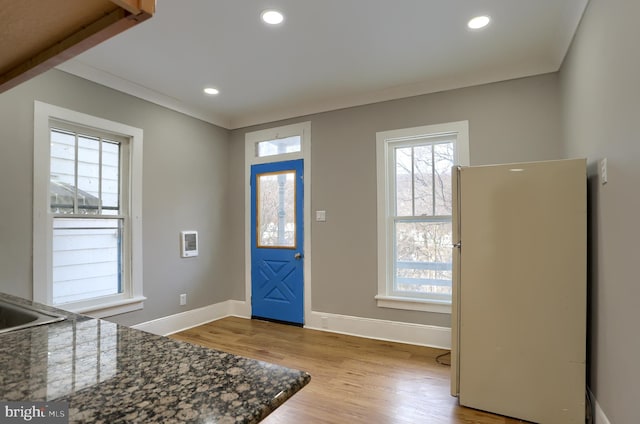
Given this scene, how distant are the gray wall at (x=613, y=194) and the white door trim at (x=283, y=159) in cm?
255

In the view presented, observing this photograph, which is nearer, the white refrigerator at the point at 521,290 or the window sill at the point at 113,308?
the white refrigerator at the point at 521,290

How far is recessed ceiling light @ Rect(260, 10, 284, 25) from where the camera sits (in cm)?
221

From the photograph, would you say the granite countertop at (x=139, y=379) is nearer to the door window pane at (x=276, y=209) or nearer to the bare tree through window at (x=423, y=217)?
the bare tree through window at (x=423, y=217)

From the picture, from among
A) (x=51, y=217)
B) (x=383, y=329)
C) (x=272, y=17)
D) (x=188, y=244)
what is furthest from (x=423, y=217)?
(x=51, y=217)

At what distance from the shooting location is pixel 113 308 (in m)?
3.12

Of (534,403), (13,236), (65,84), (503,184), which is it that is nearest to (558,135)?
(503,184)

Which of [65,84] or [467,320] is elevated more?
[65,84]

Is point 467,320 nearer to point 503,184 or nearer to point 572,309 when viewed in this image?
point 572,309

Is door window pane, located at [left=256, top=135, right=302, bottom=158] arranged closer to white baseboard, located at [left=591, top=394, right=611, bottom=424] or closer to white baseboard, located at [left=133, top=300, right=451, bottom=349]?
white baseboard, located at [left=133, top=300, right=451, bottom=349]

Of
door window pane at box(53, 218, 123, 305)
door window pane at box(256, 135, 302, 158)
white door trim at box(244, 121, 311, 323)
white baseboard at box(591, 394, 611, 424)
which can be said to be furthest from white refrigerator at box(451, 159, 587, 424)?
door window pane at box(53, 218, 123, 305)

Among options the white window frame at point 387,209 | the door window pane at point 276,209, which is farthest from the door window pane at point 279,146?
the white window frame at point 387,209

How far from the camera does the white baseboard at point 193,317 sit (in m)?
3.49

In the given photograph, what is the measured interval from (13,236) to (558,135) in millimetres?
4443

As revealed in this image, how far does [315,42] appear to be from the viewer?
2.58 metres
